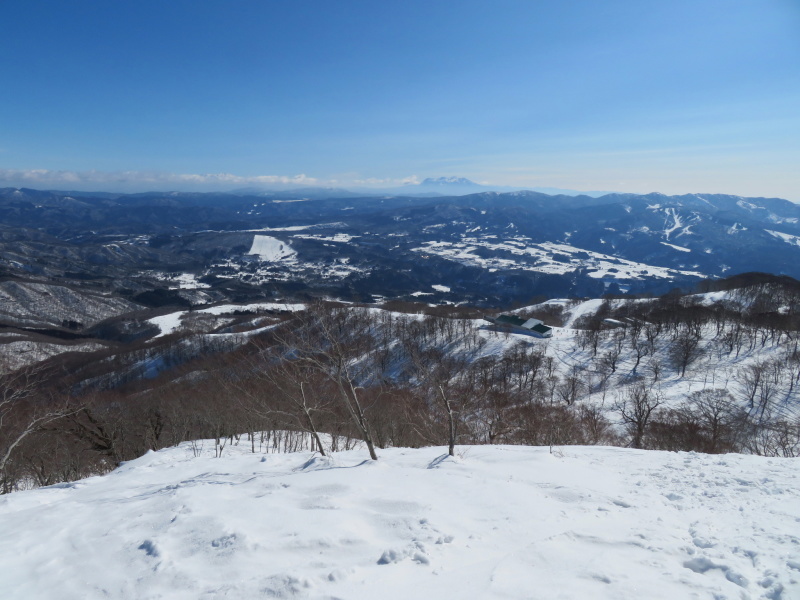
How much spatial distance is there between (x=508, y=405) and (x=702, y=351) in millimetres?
35113

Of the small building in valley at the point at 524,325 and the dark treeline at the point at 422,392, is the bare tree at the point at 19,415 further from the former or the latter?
the small building in valley at the point at 524,325

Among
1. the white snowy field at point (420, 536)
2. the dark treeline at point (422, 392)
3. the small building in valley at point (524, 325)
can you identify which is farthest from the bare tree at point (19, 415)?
the small building in valley at point (524, 325)

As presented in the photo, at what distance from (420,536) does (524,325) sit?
Result: 7279 cm

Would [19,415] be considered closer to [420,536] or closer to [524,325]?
[420,536]

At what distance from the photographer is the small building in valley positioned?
7336 cm

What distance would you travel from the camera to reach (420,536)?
24.7 ft

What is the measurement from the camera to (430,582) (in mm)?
6223

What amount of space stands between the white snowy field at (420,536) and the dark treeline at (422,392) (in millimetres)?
3726

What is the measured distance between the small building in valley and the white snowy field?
63.1 m

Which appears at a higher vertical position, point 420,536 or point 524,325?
point 420,536

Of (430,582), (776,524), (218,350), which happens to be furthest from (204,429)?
(218,350)

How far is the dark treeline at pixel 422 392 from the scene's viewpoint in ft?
64.7

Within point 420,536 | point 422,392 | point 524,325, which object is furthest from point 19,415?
point 524,325

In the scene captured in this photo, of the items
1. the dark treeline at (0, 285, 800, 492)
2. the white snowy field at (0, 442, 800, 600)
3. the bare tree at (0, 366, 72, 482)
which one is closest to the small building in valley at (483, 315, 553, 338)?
the dark treeline at (0, 285, 800, 492)
